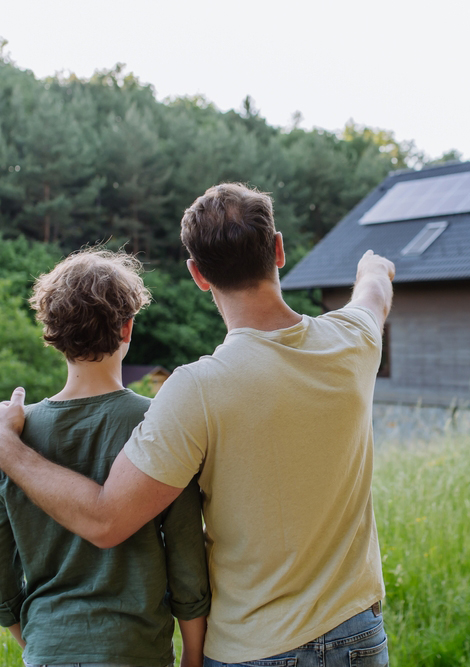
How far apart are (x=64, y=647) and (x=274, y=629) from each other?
0.47 meters

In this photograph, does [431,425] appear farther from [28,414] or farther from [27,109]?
[27,109]

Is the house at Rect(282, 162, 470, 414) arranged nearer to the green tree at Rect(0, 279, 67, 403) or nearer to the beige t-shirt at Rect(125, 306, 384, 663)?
the green tree at Rect(0, 279, 67, 403)

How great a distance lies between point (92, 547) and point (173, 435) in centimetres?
38

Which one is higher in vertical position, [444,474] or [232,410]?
[232,410]

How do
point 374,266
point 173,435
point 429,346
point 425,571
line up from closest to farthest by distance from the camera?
1. point 173,435
2. point 374,266
3. point 425,571
4. point 429,346

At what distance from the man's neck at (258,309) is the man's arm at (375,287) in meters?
0.40

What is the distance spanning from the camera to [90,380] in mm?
1565

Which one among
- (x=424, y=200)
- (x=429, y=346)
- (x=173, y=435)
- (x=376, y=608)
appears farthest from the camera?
(x=424, y=200)

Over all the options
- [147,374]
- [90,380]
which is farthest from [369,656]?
[147,374]

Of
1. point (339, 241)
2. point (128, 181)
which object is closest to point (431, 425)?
point (339, 241)

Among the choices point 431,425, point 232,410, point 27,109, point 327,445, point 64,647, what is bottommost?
point 431,425

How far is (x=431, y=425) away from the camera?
578 inches

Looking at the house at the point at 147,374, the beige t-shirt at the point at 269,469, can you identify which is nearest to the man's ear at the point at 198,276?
the beige t-shirt at the point at 269,469

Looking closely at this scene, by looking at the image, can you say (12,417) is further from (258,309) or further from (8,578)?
(258,309)
